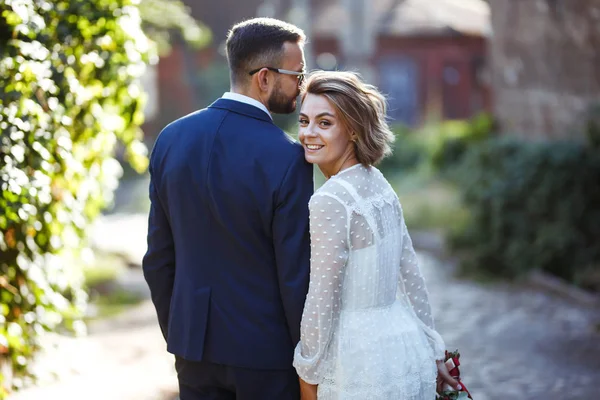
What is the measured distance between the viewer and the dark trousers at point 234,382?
323 cm

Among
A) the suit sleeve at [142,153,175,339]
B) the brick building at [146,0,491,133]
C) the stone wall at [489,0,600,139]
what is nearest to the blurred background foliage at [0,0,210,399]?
the suit sleeve at [142,153,175,339]

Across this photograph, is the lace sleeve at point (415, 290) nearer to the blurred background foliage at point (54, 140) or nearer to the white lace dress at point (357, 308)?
the white lace dress at point (357, 308)

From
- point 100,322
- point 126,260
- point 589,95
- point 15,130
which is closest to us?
point 15,130

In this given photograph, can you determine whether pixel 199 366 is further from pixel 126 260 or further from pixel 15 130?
pixel 126 260

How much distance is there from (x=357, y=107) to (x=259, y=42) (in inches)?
16.8

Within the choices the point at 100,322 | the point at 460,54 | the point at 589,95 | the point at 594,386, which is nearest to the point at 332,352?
the point at 594,386

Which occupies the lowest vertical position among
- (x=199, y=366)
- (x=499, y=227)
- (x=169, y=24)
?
(x=499, y=227)

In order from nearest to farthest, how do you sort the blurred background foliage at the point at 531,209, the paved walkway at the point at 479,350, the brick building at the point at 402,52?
the paved walkway at the point at 479,350, the blurred background foliage at the point at 531,209, the brick building at the point at 402,52

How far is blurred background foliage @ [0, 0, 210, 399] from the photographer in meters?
4.72

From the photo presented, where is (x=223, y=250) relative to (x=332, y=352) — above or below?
above

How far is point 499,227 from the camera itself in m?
10.1

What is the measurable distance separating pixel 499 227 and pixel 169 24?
411 centimetres

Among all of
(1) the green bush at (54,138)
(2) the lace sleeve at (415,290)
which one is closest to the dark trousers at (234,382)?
(2) the lace sleeve at (415,290)

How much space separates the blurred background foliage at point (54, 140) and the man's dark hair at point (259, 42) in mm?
1676
